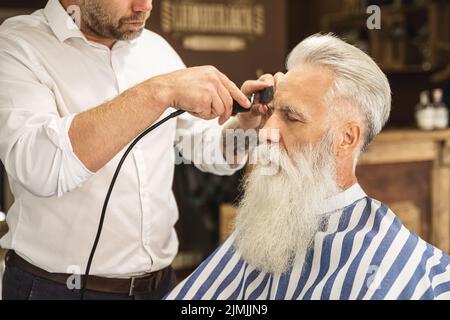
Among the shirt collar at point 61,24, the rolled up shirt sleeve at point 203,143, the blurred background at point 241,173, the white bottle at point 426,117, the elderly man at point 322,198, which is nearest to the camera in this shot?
the elderly man at point 322,198

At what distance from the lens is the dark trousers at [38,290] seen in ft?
5.15

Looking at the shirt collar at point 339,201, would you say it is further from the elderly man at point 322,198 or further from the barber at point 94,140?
the barber at point 94,140

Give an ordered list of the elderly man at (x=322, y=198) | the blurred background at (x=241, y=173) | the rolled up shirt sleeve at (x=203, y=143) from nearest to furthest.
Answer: the elderly man at (x=322, y=198)
the rolled up shirt sleeve at (x=203, y=143)
the blurred background at (x=241, y=173)

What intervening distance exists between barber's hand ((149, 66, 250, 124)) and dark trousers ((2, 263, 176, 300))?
0.67 metres

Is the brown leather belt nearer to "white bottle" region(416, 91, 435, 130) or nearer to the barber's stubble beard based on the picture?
the barber's stubble beard

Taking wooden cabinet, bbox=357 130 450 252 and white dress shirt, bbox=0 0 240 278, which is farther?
wooden cabinet, bbox=357 130 450 252

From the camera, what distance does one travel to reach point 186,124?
186 cm

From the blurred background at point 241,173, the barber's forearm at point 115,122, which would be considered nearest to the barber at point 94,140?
the barber's forearm at point 115,122

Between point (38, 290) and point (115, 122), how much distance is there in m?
0.64

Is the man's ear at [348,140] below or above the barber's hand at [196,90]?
below

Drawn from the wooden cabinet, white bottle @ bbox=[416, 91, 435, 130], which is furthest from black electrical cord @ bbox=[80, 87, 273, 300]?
white bottle @ bbox=[416, 91, 435, 130]

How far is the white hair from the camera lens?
1351 millimetres
